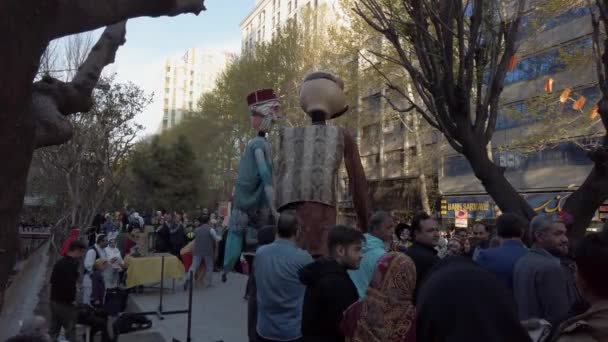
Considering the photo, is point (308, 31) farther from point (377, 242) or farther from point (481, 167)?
point (377, 242)

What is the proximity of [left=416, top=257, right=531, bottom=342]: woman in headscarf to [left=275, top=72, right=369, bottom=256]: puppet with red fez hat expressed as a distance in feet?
8.14

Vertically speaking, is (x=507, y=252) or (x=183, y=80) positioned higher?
(x=183, y=80)

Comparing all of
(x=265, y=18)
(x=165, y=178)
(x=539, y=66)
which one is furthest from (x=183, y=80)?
(x=539, y=66)

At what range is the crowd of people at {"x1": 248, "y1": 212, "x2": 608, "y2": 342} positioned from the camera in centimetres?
178

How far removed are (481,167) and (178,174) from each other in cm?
3525

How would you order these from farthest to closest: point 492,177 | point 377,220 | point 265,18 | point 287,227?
point 265,18 < point 492,177 < point 377,220 < point 287,227

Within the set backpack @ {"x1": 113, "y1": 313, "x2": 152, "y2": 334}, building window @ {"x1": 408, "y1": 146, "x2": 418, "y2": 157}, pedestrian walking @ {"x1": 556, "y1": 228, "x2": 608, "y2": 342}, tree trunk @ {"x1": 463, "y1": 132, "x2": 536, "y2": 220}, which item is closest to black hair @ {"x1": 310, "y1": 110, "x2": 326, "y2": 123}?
tree trunk @ {"x1": 463, "y1": 132, "x2": 536, "y2": 220}

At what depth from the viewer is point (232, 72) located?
106 feet

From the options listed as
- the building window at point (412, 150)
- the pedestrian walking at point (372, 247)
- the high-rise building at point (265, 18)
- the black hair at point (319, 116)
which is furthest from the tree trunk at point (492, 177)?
the high-rise building at point (265, 18)

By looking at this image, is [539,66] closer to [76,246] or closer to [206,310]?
[206,310]

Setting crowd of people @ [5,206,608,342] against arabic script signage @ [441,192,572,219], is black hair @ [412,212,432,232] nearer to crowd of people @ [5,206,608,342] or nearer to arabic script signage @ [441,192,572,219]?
crowd of people @ [5,206,608,342]

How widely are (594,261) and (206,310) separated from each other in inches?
305

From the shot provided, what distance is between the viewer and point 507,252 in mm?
4371

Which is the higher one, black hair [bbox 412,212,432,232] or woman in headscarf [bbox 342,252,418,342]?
black hair [bbox 412,212,432,232]
